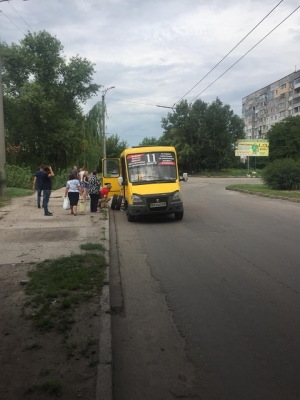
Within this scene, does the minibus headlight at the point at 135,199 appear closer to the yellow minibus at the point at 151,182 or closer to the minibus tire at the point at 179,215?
the yellow minibus at the point at 151,182

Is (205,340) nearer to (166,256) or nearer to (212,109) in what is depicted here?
(166,256)

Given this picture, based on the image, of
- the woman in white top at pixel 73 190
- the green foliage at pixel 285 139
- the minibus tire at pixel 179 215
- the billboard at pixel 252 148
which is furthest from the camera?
the green foliage at pixel 285 139

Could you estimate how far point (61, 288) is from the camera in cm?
568

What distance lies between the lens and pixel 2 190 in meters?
19.6

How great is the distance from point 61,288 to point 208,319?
204cm

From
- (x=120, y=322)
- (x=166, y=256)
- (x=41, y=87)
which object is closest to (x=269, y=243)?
(x=166, y=256)

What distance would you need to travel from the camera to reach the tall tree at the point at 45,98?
38969 mm

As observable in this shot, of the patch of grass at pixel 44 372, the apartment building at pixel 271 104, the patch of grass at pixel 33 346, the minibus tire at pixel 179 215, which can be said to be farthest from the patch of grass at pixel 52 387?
the apartment building at pixel 271 104

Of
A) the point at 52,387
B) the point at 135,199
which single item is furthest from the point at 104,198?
the point at 52,387

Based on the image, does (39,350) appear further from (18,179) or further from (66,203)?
(18,179)

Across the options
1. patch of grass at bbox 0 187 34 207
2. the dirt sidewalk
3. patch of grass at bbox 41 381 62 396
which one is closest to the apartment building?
patch of grass at bbox 0 187 34 207

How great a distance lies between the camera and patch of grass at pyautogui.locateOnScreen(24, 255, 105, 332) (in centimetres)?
467

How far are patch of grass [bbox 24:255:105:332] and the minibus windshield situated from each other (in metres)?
6.37

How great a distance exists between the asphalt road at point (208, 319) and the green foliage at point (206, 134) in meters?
52.4
